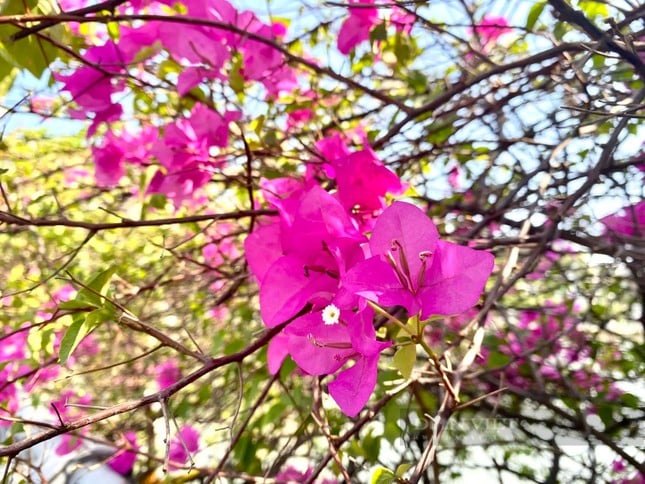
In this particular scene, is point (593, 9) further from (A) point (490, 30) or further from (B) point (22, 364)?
(B) point (22, 364)

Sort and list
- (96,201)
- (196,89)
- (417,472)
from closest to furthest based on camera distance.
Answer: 1. (417,472)
2. (196,89)
3. (96,201)

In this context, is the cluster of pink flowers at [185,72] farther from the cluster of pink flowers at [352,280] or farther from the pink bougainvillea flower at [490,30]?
the pink bougainvillea flower at [490,30]

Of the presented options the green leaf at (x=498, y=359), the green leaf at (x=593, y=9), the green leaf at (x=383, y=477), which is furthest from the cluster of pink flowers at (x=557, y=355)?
the green leaf at (x=383, y=477)

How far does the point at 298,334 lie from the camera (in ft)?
1.70

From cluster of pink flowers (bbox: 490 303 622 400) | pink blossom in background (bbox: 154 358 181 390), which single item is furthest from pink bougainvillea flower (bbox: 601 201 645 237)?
pink blossom in background (bbox: 154 358 181 390)

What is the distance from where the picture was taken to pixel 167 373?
1.81 metres

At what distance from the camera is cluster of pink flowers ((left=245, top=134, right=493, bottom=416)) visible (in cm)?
46

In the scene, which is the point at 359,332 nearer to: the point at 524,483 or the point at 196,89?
the point at 196,89

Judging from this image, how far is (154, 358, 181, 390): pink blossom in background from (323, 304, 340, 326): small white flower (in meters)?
1.32

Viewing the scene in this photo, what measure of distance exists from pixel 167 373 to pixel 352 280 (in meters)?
1.48

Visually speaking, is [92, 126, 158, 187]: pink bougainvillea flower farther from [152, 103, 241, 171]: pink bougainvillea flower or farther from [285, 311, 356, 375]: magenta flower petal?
[285, 311, 356, 375]: magenta flower petal

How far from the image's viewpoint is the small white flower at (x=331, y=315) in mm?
500

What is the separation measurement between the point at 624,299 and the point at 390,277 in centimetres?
139

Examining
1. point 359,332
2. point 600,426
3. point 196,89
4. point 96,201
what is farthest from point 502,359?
point 96,201
